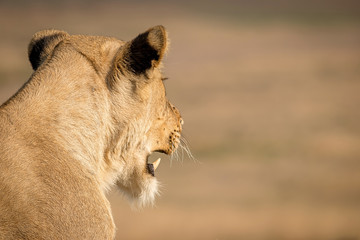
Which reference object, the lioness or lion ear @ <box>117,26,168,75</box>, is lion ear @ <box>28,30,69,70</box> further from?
lion ear @ <box>117,26,168,75</box>

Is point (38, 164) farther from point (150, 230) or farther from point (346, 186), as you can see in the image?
point (346, 186)

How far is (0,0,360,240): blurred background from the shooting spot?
11.8m

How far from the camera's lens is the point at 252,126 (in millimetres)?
17750

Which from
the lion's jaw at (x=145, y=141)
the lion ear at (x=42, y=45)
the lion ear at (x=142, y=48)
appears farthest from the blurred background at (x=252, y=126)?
the lion ear at (x=142, y=48)

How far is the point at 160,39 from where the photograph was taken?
4.13 meters

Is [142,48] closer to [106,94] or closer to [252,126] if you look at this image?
[106,94]

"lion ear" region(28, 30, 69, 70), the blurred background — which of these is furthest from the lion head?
the blurred background

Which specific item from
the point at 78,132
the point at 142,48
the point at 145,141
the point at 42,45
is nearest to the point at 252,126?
the point at 145,141

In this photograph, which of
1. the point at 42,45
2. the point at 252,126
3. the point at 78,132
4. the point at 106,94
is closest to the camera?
the point at 78,132

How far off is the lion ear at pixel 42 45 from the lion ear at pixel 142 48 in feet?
1.39

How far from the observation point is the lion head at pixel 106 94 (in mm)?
3957

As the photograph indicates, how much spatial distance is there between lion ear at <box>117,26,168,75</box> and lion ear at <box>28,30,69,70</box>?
1.39 feet

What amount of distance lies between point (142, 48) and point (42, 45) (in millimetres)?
602

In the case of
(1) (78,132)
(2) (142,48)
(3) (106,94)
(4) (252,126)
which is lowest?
(1) (78,132)
